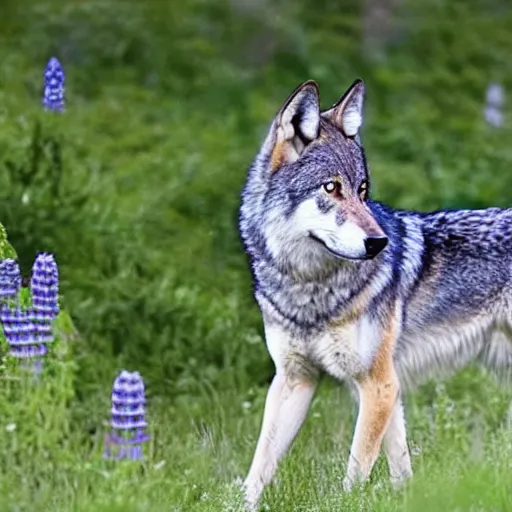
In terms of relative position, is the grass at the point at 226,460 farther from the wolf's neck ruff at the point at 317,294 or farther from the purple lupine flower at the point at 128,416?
the wolf's neck ruff at the point at 317,294

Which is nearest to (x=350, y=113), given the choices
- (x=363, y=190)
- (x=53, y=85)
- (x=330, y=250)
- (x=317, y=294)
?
(x=363, y=190)

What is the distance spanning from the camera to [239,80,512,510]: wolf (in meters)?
5.33

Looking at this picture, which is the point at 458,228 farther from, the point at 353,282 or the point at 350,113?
the point at 350,113

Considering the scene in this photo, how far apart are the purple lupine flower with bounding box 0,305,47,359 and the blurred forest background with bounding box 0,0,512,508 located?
1.12m

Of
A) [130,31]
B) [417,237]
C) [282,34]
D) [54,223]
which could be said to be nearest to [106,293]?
[54,223]

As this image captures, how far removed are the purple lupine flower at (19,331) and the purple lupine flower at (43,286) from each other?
0.15 feet

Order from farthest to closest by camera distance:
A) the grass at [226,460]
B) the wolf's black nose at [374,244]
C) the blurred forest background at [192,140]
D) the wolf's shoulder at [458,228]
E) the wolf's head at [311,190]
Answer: the blurred forest background at [192,140], the wolf's shoulder at [458,228], the wolf's head at [311,190], the wolf's black nose at [374,244], the grass at [226,460]

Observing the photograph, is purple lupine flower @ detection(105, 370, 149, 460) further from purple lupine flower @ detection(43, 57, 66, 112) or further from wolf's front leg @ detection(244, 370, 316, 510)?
purple lupine flower @ detection(43, 57, 66, 112)

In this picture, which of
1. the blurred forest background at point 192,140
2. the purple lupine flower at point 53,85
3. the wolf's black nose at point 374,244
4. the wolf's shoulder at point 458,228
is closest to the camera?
the wolf's black nose at point 374,244

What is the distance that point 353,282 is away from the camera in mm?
5578

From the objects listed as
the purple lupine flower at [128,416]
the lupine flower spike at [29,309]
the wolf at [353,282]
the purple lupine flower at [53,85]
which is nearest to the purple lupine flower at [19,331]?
the lupine flower spike at [29,309]

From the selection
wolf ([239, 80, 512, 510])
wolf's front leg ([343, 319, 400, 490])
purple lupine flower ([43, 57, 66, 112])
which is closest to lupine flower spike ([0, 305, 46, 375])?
wolf ([239, 80, 512, 510])

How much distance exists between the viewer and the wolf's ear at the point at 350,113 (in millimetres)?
5559

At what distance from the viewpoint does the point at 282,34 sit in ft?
48.3
